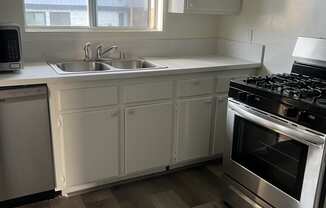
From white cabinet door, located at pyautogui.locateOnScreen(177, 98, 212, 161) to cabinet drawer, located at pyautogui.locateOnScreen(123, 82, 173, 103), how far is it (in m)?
0.17

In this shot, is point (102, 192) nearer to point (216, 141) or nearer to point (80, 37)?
point (216, 141)

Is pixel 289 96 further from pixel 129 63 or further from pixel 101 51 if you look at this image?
pixel 101 51

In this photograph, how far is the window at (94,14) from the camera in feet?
8.70

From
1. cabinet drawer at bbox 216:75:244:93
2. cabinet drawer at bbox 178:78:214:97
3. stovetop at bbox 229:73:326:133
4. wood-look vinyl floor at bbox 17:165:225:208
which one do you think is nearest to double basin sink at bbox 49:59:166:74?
cabinet drawer at bbox 178:78:214:97

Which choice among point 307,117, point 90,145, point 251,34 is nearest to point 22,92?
point 90,145

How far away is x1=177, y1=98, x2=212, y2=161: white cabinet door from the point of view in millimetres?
2631

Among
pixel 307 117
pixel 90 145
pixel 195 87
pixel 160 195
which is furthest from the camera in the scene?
pixel 195 87

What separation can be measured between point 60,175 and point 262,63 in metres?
1.94

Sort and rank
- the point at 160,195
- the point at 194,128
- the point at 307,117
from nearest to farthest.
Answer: the point at 307,117
the point at 160,195
the point at 194,128

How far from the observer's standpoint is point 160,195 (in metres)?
2.46

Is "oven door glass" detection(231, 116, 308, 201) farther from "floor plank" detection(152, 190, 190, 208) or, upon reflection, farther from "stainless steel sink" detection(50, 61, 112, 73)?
"stainless steel sink" detection(50, 61, 112, 73)

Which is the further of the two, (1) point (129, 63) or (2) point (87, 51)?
(1) point (129, 63)

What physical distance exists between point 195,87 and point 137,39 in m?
0.77

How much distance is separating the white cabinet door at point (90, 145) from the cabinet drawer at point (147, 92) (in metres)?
0.16
